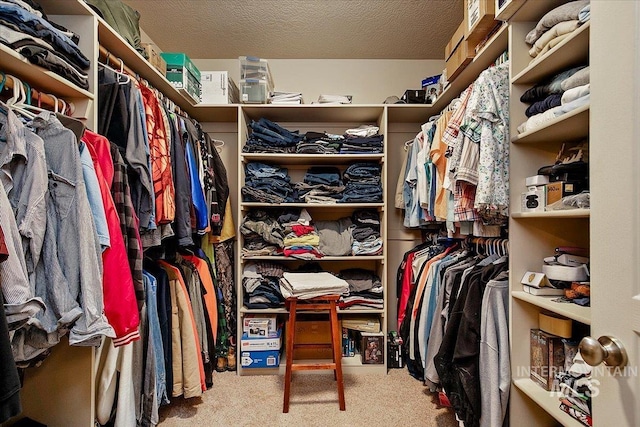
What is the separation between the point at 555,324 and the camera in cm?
131

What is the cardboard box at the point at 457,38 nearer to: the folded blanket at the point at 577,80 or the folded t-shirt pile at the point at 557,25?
the folded t-shirt pile at the point at 557,25

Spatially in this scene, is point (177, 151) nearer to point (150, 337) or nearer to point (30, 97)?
point (30, 97)

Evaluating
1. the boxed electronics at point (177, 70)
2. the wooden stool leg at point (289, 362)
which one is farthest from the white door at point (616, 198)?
the boxed electronics at point (177, 70)

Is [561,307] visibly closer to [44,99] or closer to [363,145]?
[363,145]

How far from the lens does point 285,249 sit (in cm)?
254

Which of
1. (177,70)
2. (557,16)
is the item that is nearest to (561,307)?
(557,16)

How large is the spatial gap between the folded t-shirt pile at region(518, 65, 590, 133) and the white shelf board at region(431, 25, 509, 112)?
0.91 feet

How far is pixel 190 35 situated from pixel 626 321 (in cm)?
280

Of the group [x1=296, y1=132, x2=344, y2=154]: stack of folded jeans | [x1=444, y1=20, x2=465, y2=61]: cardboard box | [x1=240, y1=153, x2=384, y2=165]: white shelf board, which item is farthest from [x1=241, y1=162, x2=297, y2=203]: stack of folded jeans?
[x1=444, y1=20, x2=465, y2=61]: cardboard box

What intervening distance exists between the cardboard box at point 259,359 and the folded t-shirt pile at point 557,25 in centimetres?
222

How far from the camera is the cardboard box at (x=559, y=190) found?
123 centimetres

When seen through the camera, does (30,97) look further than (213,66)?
No

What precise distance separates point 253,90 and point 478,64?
1.45 m

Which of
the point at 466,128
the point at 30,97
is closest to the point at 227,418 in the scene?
the point at 30,97
